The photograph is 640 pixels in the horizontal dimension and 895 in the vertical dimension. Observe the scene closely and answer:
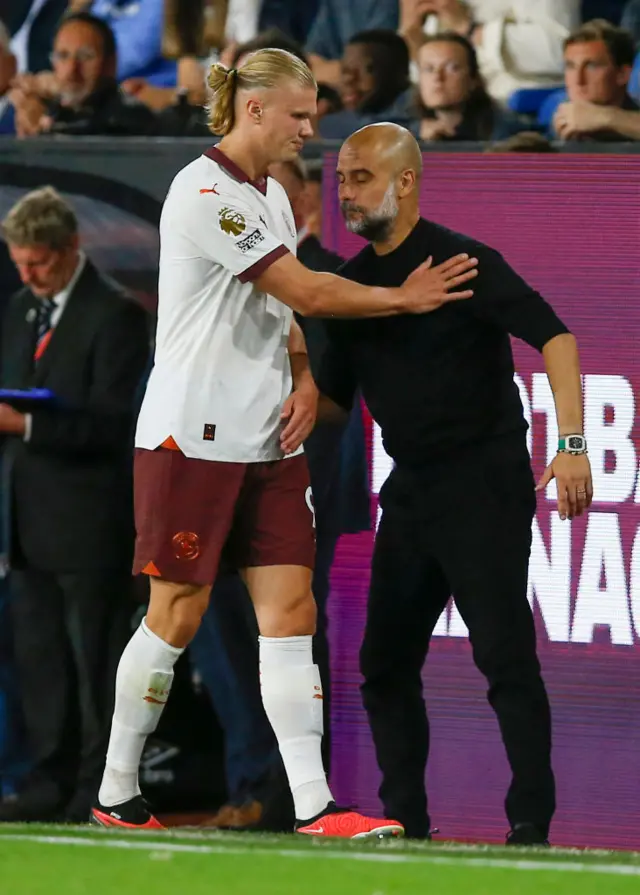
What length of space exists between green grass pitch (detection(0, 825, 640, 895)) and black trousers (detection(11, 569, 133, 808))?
4.63ft

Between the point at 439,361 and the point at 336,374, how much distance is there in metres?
0.36

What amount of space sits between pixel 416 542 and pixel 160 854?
128 cm

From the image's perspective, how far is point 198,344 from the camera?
4168 mm

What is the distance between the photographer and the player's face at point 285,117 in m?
4.16

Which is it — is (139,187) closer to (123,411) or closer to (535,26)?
(123,411)

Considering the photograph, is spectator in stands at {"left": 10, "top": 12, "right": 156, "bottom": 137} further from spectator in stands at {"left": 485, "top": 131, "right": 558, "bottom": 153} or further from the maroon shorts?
the maroon shorts

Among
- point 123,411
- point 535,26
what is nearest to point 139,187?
point 123,411

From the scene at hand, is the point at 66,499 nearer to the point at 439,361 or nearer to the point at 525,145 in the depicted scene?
the point at 439,361

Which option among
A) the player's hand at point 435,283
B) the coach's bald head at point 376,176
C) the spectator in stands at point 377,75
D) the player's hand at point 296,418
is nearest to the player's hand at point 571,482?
the player's hand at point 435,283

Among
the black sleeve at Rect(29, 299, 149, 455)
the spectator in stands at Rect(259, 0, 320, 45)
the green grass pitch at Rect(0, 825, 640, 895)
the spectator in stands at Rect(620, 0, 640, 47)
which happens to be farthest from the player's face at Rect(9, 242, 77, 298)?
the spectator in stands at Rect(620, 0, 640, 47)

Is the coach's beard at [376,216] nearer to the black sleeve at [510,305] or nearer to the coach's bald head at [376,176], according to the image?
the coach's bald head at [376,176]

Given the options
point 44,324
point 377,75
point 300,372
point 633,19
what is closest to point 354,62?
point 377,75

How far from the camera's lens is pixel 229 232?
4.09 meters

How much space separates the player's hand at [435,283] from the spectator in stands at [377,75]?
2.29 meters
